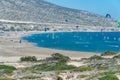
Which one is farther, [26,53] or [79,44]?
[79,44]

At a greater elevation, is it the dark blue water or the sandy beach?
the sandy beach

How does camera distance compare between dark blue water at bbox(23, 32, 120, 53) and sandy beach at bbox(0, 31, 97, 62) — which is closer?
sandy beach at bbox(0, 31, 97, 62)

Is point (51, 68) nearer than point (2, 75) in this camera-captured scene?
No

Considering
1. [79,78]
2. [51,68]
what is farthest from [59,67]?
[79,78]

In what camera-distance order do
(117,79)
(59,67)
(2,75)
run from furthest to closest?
(59,67), (2,75), (117,79)

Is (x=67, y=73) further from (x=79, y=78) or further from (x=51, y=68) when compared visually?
(x=51, y=68)

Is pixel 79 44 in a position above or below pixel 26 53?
below

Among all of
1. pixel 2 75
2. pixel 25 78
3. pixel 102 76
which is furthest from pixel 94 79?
pixel 2 75

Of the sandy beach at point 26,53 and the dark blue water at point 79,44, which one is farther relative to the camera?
the dark blue water at point 79,44

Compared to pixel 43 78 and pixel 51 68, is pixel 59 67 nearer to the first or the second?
pixel 51 68

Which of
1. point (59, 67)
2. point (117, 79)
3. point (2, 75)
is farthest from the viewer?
point (59, 67)

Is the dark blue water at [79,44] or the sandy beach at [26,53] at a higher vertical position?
the sandy beach at [26,53]
